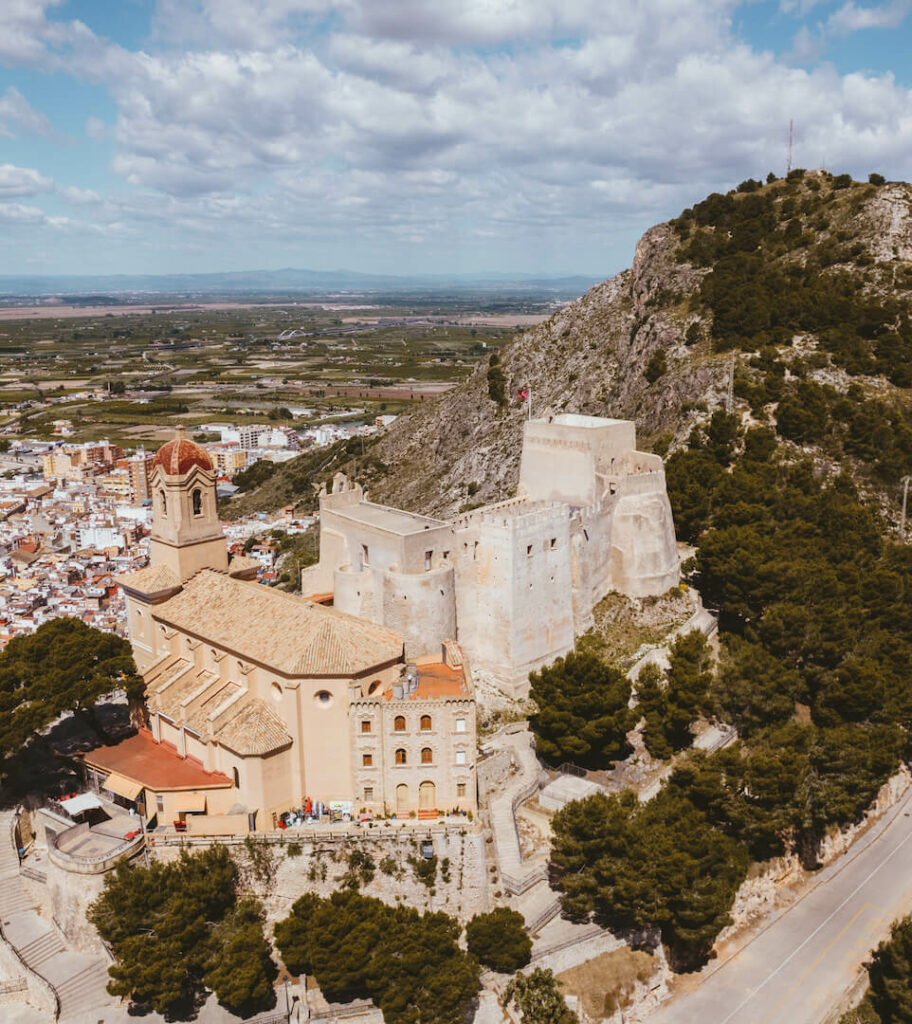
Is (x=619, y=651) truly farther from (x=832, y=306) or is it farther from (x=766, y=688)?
(x=832, y=306)

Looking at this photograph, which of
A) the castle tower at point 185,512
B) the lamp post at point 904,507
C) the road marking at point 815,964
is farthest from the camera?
the lamp post at point 904,507

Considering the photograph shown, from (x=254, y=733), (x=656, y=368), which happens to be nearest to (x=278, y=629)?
(x=254, y=733)

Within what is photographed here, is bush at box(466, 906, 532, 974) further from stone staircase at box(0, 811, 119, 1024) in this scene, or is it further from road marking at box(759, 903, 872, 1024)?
stone staircase at box(0, 811, 119, 1024)

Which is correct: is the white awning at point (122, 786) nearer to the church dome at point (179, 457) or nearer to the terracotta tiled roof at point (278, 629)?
the terracotta tiled roof at point (278, 629)

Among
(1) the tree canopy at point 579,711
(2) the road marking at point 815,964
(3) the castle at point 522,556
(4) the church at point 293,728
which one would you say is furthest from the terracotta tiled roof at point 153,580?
(2) the road marking at point 815,964

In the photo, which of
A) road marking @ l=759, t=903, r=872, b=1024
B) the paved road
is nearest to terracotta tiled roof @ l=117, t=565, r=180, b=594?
the paved road

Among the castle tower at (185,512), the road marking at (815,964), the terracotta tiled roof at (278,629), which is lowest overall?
the road marking at (815,964)

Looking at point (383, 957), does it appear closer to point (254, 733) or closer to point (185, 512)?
point (254, 733)
